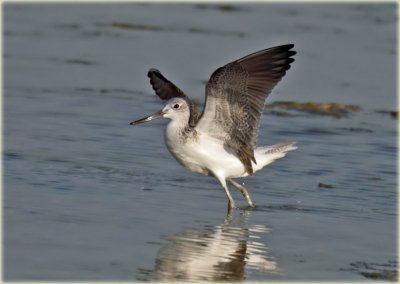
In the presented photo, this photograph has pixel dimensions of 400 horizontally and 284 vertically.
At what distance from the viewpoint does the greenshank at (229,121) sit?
893 centimetres

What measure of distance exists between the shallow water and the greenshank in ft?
1.03

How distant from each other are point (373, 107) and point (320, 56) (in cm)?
327

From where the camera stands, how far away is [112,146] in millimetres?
11242

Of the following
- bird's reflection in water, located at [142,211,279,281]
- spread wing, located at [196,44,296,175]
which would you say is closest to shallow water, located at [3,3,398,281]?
bird's reflection in water, located at [142,211,279,281]

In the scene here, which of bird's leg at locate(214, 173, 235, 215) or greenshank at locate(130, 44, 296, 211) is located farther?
bird's leg at locate(214, 173, 235, 215)

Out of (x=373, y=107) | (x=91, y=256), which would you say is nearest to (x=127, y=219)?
(x=91, y=256)

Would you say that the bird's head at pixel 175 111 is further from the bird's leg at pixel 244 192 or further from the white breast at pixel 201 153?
the bird's leg at pixel 244 192

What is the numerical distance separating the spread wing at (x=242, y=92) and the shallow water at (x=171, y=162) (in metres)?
0.66

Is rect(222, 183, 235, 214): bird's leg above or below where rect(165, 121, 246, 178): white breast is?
below

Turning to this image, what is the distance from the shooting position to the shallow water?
7.46 m

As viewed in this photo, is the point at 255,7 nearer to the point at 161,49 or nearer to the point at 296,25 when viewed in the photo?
the point at 296,25

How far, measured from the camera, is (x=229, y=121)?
918 cm

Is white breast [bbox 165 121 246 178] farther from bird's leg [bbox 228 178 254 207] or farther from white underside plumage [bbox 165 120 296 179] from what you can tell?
bird's leg [bbox 228 178 254 207]

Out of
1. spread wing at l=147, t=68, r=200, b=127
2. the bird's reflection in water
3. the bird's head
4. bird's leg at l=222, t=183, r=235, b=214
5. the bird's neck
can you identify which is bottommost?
the bird's reflection in water
